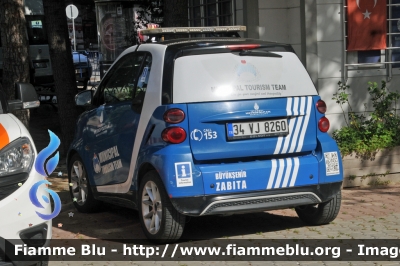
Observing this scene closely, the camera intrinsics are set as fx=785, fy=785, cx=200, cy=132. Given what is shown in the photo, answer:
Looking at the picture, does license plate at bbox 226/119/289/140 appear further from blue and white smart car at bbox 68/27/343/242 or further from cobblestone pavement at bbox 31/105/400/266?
cobblestone pavement at bbox 31/105/400/266

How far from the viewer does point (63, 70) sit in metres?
13.0

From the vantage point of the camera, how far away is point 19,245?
5.34 m

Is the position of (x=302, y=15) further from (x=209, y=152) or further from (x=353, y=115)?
(x=209, y=152)

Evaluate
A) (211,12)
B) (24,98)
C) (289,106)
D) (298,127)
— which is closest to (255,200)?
(298,127)

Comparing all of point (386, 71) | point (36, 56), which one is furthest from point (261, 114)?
point (36, 56)

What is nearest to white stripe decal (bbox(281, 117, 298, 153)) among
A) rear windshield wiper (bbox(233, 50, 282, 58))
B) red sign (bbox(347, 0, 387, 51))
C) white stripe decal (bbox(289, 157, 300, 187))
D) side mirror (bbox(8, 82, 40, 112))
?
white stripe decal (bbox(289, 157, 300, 187))

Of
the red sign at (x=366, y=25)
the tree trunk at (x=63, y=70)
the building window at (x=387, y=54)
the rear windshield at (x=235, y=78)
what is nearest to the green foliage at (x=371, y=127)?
the building window at (x=387, y=54)

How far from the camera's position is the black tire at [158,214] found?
6.77m

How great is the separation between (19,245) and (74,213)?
3563 mm

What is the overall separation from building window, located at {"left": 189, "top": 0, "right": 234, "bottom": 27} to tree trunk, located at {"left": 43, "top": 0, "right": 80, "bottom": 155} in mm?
2347

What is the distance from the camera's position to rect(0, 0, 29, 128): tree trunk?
10.8 metres

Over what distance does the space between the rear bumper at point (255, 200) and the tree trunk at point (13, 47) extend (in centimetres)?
474

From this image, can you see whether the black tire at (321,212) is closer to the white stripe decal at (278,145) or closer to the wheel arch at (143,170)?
the white stripe decal at (278,145)

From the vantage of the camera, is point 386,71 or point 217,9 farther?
point 217,9
